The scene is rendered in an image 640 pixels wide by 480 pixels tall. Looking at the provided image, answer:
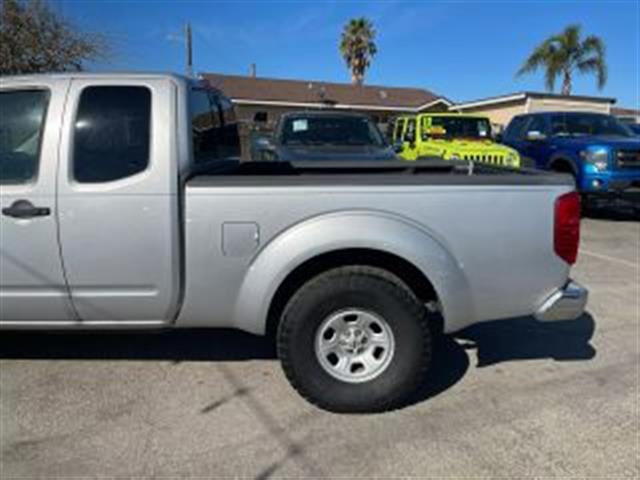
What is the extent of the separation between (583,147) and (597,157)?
316 millimetres

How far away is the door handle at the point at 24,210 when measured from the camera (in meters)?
3.98

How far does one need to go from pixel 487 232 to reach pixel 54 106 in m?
2.63

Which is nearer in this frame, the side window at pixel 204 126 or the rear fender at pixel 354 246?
the rear fender at pixel 354 246

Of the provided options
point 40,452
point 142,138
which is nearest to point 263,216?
point 142,138

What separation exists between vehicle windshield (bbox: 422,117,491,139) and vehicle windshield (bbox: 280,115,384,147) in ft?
10.00

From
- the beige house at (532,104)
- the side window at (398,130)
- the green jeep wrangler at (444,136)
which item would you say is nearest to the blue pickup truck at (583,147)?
the green jeep wrangler at (444,136)

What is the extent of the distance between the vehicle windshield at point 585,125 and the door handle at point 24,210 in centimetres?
1078

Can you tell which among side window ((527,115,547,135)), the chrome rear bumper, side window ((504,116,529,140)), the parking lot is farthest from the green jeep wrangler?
the chrome rear bumper

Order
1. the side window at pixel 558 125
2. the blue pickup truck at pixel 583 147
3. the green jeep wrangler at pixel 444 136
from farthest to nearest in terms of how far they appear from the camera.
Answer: the side window at pixel 558 125, the green jeep wrangler at pixel 444 136, the blue pickup truck at pixel 583 147

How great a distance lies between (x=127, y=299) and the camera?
408 centimetres

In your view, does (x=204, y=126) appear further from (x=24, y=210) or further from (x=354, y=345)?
(x=354, y=345)

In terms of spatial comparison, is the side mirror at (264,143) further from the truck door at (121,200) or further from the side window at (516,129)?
the side window at (516,129)

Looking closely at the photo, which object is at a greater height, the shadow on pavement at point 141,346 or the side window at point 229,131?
the side window at point 229,131

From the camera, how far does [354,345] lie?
408 centimetres
